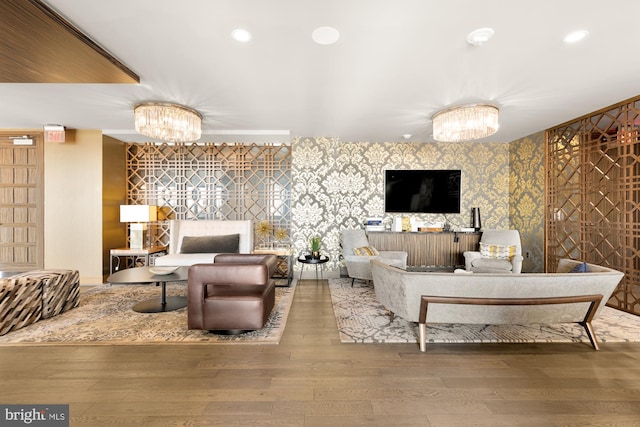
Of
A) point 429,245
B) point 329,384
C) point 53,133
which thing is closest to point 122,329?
point 329,384

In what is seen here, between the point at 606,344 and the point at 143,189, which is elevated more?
the point at 143,189

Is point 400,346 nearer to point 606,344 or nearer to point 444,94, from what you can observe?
point 606,344

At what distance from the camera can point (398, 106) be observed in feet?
11.5

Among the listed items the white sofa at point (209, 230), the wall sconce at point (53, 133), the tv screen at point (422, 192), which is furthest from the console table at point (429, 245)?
the wall sconce at point (53, 133)

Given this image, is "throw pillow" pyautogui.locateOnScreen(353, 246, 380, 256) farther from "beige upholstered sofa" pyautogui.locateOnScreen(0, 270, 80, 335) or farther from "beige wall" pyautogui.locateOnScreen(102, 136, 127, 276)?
"beige wall" pyautogui.locateOnScreen(102, 136, 127, 276)

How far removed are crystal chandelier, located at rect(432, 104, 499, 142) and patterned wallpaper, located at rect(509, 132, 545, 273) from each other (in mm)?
1970

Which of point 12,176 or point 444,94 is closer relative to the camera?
point 444,94

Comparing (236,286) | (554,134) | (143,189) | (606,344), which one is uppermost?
(554,134)

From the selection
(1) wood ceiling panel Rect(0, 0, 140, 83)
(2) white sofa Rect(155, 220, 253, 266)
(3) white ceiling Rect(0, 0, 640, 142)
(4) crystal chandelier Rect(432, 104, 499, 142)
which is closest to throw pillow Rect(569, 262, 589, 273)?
(4) crystal chandelier Rect(432, 104, 499, 142)

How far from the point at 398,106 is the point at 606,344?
3.12 meters

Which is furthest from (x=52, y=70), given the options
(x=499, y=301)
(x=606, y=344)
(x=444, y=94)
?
(x=606, y=344)

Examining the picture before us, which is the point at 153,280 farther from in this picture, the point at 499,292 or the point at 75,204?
the point at 499,292

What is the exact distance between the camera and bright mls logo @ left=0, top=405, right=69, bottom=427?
1549 millimetres

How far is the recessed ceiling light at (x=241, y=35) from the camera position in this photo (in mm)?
2068
